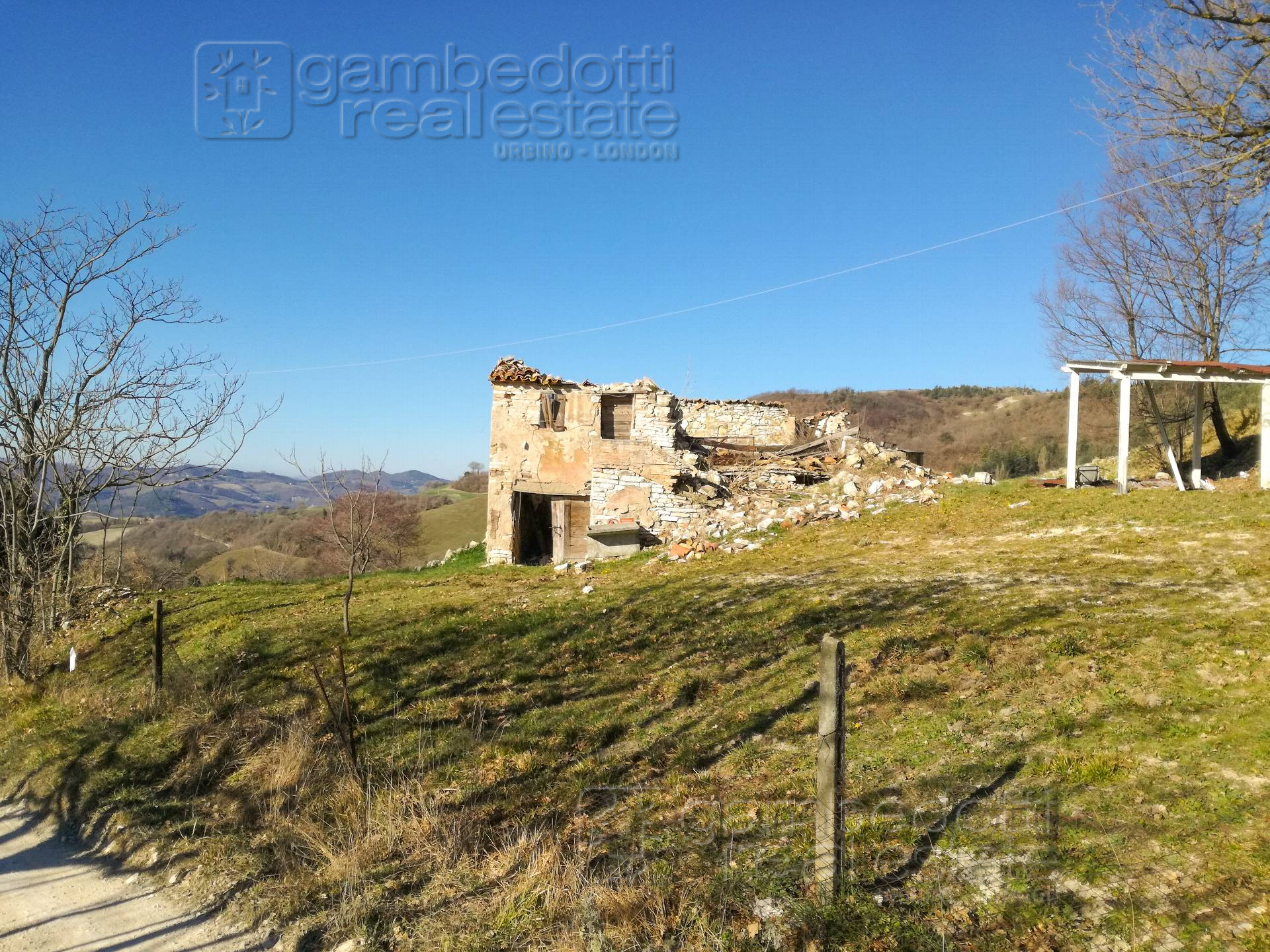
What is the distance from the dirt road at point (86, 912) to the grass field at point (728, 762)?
9.9 inches

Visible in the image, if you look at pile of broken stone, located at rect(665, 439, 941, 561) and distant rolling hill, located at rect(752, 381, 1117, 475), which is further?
distant rolling hill, located at rect(752, 381, 1117, 475)

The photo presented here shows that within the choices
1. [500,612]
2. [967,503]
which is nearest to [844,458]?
[967,503]

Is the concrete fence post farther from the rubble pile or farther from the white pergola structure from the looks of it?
the white pergola structure

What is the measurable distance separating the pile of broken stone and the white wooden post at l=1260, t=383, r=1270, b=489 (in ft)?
19.3

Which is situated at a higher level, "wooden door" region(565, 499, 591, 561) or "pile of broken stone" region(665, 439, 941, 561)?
"pile of broken stone" region(665, 439, 941, 561)

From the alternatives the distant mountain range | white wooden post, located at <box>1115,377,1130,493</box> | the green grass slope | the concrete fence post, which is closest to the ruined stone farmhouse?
the distant mountain range

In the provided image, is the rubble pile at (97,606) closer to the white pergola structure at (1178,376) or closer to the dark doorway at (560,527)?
the dark doorway at (560,527)

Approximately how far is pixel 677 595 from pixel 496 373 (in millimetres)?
9486

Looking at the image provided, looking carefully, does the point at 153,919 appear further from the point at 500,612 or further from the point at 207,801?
the point at 500,612

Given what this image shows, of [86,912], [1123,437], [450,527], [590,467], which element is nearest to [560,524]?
[590,467]

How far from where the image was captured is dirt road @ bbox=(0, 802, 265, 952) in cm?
396

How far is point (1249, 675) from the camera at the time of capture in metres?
5.16

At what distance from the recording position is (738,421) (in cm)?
2197

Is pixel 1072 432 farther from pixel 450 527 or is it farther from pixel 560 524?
pixel 450 527
